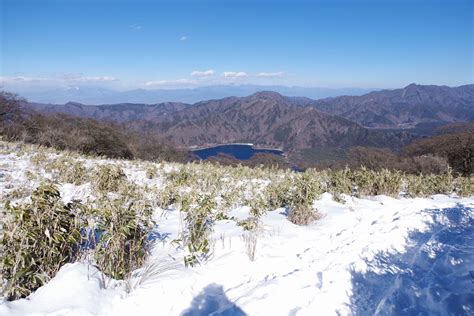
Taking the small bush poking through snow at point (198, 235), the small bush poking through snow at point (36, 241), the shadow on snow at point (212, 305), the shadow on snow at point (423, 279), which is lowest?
the shadow on snow at point (423, 279)

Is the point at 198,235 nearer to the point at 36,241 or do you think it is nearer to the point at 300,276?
the point at 300,276

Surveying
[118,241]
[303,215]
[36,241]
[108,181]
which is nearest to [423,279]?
[303,215]

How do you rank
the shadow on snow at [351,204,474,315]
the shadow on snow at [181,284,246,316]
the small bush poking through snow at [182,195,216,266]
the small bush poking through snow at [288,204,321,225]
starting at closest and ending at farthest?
the shadow on snow at [181,284,246,316] → the shadow on snow at [351,204,474,315] → the small bush poking through snow at [182,195,216,266] → the small bush poking through snow at [288,204,321,225]

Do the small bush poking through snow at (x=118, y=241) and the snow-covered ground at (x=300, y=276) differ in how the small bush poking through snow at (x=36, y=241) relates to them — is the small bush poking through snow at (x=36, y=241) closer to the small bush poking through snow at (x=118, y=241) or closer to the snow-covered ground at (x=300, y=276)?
the snow-covered ground at (x=300, y=276)

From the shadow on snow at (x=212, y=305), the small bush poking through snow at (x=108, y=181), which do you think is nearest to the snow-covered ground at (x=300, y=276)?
the shadow on snow at (x=212, y=305)

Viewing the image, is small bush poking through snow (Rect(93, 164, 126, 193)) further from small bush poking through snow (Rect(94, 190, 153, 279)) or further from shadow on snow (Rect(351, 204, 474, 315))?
shadow on snow (Rect(351, 204, 474, 315))

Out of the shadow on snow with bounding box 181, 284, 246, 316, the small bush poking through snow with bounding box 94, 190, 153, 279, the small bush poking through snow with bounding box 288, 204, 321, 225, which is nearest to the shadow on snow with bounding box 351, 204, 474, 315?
the shadow on snow with bounding box 181, 284, 246, 316

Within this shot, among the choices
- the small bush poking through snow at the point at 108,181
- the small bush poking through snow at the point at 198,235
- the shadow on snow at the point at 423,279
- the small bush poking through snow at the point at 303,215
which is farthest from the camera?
the small bush poking through snow at the point at 108,181
